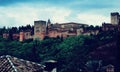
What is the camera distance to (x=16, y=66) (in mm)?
21984

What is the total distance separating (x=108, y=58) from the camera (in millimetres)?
119188

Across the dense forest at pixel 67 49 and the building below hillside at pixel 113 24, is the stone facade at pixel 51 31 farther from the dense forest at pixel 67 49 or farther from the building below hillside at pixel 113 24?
the building below hillside at pixel 113 24

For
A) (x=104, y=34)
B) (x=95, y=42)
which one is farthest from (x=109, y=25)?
(x=95, y=42)

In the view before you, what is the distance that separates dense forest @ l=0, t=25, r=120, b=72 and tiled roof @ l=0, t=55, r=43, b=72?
77.9 metres

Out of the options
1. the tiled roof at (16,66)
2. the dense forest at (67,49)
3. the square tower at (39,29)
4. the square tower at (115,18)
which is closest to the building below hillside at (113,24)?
the square tower at (115,18)

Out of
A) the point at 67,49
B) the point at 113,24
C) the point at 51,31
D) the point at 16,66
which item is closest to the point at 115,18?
the point at 113,24

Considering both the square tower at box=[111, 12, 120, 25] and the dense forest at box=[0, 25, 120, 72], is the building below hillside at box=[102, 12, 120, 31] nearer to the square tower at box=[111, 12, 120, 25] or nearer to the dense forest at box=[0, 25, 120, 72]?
the square tower at box=[111, 12, 120, 25]

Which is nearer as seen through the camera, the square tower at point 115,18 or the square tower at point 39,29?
the square tower at point 39,29

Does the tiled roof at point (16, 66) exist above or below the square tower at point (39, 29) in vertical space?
above

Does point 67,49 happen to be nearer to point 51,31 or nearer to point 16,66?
point 51,31

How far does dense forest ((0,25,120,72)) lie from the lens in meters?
112

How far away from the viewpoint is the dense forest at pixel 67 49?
11173 cm

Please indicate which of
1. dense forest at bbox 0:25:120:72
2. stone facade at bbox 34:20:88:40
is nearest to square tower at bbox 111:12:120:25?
stone facade at bbox 34:20:88:40

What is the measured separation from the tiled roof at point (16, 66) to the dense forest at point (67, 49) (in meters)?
77.9
